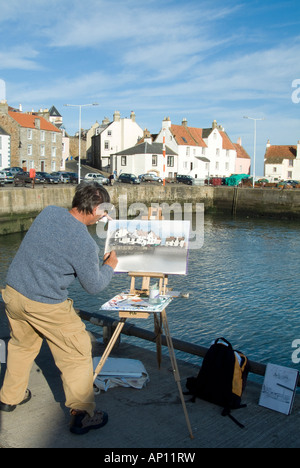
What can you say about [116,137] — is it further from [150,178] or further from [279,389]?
[279,389]

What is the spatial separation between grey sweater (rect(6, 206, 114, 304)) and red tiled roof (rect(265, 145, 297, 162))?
76.5 metres

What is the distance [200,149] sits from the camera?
6844 centimetres

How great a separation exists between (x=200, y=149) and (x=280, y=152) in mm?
16728

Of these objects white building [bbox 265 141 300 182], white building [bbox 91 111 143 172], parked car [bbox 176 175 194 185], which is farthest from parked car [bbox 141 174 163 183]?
white building [bbox 265 141 300 182]

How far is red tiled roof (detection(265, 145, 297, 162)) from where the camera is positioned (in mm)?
76375

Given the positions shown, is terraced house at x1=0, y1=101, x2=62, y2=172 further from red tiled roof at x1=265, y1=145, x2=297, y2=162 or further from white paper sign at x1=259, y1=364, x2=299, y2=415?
white paper sign at x1=259, y1=364, x2=299, y2=415

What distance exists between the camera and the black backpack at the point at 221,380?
4.63m

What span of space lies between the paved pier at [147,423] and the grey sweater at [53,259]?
118 cm

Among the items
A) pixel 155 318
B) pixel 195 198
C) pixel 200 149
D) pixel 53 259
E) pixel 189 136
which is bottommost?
pixel 155 318

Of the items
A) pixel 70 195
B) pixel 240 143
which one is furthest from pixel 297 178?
pixel 70 195

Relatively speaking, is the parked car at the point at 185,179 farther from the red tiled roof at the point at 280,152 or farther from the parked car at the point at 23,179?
the red tiled roof at the point at 280,152

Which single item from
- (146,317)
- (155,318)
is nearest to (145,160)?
(155,318)

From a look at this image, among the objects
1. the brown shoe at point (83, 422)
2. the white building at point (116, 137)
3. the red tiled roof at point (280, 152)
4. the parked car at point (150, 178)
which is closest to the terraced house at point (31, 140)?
the white building at point (116, 137)

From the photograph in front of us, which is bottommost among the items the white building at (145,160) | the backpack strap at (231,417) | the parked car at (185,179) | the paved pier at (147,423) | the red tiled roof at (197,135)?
the paved pier at (147,423)
